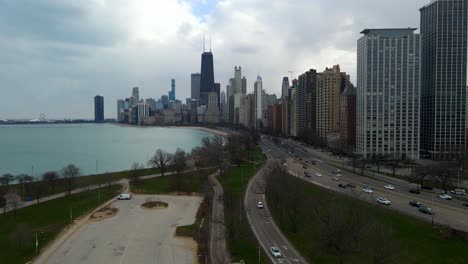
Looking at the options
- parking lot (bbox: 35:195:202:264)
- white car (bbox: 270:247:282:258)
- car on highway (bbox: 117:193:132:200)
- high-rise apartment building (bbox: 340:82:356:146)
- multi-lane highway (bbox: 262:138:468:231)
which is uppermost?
high-rise apartment building (bbox: 340:82:356:146)

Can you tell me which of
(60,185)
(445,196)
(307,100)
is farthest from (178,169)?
(307,100)

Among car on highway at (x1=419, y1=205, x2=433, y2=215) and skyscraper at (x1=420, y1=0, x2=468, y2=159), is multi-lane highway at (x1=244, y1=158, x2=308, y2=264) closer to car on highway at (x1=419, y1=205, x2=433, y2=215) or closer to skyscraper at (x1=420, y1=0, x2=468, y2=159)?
car on highway at (x1=419, y1=205, x2=433, y2=215)

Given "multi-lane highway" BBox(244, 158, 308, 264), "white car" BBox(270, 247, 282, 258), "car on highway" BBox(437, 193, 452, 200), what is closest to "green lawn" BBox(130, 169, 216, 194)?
"multi-lane highway" BBox(244, 158, 308, 264)

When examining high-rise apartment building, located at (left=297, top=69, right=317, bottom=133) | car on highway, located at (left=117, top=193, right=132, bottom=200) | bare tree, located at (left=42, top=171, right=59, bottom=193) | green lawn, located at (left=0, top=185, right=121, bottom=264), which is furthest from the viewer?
high-rise apartment building, located at (left=297, top=69, right=317, bottom=133)

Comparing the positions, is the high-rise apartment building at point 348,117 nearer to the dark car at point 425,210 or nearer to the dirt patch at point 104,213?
the dark car at point 425,210

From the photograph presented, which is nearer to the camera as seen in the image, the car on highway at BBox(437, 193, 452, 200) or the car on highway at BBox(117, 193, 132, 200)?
the car on highway at BBox(437, 193, 452, 200)

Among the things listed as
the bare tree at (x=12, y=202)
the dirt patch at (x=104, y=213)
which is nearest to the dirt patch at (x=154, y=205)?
the dirt patch at (x=104, y=213)
